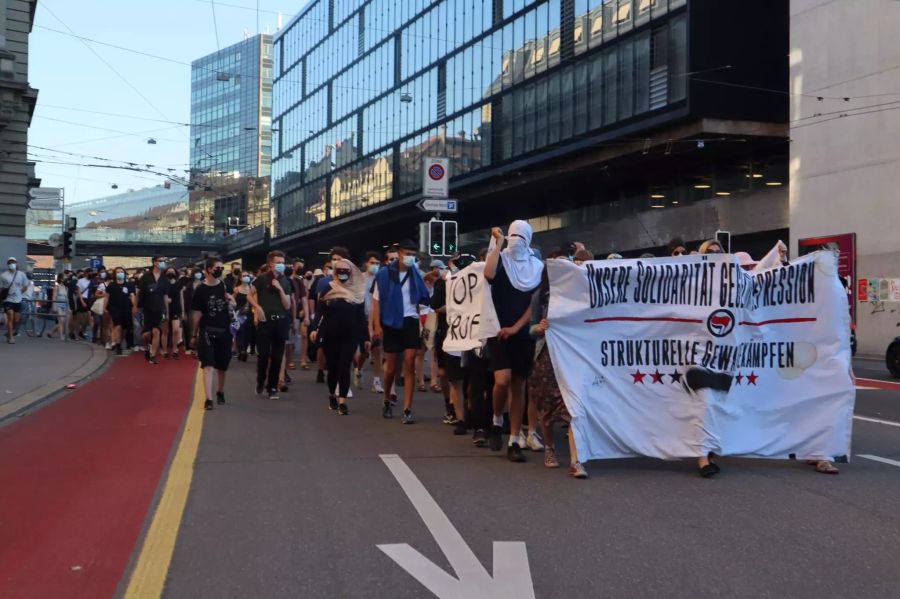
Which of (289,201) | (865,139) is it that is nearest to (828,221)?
(865,139)

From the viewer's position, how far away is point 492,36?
149ft

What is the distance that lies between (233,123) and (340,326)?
424 feet

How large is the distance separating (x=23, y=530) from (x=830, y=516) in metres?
4.90

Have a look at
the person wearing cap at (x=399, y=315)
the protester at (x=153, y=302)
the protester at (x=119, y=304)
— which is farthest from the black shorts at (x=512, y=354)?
the protester at (x=119, y=304)

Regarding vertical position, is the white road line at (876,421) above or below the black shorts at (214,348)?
below

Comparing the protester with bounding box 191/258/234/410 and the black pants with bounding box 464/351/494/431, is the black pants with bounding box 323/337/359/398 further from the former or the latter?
the black pants with bounding box 464/351/494/431

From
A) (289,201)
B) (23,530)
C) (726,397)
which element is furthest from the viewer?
(289,201)

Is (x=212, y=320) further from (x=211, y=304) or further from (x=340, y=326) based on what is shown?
(x=340, y=326)

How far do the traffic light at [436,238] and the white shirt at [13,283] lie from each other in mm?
9679

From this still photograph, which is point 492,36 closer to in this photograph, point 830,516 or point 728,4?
point 728,4

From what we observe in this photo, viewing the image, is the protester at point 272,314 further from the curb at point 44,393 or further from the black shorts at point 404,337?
the curb at point 44,393

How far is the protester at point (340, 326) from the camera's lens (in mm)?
11031

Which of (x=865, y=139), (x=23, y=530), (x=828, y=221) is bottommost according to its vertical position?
(x=23, y=530)

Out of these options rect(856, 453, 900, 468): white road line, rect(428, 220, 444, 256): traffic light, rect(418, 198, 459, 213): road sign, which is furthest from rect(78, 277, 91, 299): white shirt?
rect(856, 453, 900, 468): white road line
